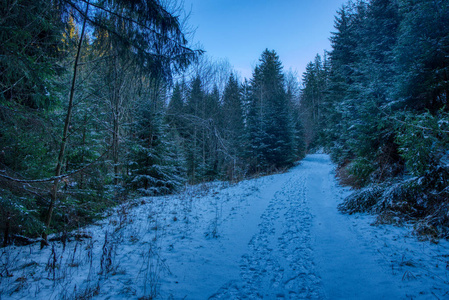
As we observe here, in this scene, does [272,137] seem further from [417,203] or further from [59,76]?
[59,76]

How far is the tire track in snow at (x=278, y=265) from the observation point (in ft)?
9.30

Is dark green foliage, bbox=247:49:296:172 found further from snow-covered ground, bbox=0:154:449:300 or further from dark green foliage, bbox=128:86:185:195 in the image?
snow-covered ground, bbox=0:154:449:300

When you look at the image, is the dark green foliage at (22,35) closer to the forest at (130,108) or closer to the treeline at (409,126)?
the forest at (130,108)

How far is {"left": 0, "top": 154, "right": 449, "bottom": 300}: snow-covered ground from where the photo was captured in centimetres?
275

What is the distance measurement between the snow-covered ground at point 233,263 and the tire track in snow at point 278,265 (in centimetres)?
2

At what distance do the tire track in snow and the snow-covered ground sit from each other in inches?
0.7

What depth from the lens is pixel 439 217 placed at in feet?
13.6

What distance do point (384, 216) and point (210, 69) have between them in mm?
18136

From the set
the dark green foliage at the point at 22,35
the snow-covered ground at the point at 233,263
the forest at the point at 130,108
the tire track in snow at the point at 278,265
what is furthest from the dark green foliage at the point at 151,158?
the dark green foliage at the point at 22,35

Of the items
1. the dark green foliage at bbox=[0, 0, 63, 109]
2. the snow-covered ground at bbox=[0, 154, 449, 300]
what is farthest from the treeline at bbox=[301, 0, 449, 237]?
the dark green foliage at bbox=[0, 0, 63, 109]

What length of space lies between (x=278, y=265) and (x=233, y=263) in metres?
0.81

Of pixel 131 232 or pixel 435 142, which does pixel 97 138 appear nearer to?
pixel 131 232

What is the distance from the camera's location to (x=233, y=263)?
3623 mm

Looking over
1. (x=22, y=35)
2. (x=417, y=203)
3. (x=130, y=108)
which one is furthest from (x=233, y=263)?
(x=130, y=108)
